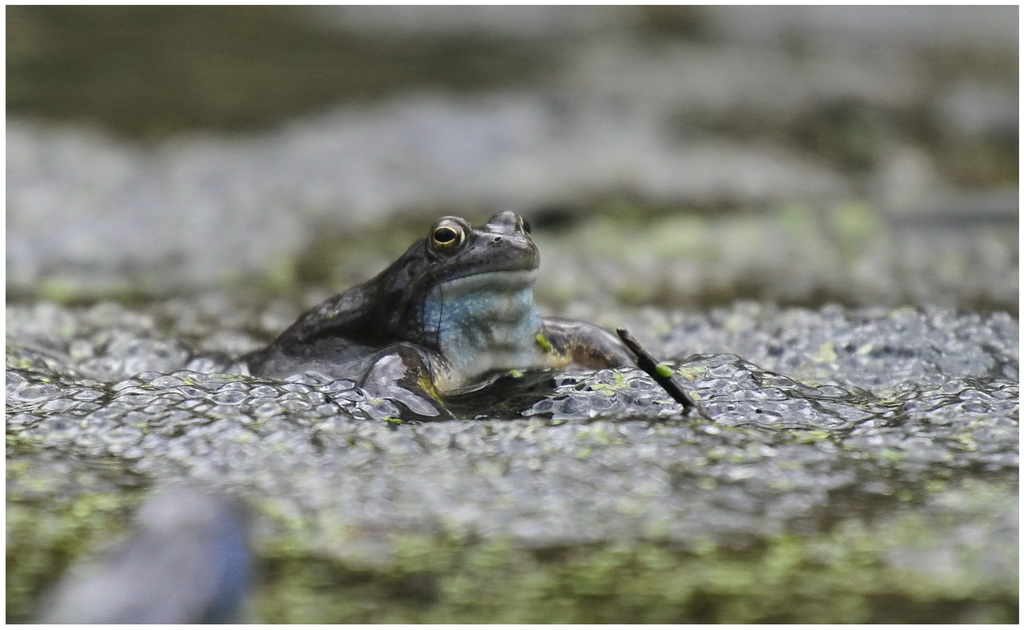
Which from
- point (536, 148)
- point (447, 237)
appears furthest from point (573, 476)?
point (536, 148)

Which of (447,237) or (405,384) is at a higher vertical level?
(447,237)

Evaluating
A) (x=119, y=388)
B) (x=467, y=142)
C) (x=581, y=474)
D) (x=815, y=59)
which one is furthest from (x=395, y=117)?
(x=581, y=474)

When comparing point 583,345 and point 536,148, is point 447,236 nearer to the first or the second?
point 583,345

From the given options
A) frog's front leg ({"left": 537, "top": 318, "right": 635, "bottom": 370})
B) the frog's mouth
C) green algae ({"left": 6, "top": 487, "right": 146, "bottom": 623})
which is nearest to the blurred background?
frog's front leg ({"left": 537, "top": 318, "right": 635, "bottom": 370})

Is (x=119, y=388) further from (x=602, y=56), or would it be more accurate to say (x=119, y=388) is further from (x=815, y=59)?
(x=815, y=59)

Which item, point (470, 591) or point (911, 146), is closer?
point (470, 591)

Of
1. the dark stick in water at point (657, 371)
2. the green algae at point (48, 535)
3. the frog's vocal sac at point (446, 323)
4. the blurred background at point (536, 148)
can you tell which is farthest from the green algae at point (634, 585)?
the blurred background at point (536, 148)

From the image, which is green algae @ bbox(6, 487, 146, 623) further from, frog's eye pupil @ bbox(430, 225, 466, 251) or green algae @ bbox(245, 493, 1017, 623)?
frog's eye pupil @ bbox(430, 225, 466, 251)
